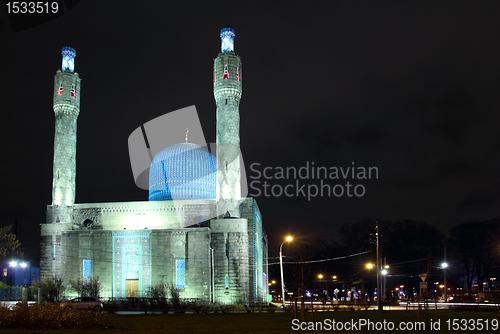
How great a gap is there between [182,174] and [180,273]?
579 inches

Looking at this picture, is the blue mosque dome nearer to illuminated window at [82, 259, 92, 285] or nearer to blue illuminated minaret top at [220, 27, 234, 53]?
illuminated window at [82, 259, 92, 285]

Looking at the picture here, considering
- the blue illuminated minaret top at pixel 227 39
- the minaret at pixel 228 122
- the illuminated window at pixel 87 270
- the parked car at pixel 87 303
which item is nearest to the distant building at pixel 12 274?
the illuminated window at pixel 87 270

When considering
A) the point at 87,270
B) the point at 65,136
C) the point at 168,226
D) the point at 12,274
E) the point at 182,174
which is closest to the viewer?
the point at 87,270

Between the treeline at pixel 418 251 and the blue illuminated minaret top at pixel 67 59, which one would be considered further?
the treeline at pixel 418 251

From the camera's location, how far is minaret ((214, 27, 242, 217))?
169 feet

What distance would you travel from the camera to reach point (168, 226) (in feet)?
172

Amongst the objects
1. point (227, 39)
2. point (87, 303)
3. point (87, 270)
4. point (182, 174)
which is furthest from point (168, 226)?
point (227, 39)

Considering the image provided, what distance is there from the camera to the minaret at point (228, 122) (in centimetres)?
5144

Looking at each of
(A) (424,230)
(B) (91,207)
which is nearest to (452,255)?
(A) (424,230)

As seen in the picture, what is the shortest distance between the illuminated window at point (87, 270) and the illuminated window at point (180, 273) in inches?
352

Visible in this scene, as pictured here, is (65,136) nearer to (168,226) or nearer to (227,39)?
(168,226)

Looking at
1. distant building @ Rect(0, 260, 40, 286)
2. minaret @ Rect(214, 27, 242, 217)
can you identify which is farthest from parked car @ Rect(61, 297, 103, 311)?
Answer: distant building @ Rect(0, 260, 40, 286)

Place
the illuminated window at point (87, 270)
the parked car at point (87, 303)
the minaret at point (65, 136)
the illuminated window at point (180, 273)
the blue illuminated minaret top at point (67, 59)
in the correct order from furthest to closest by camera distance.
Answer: the blue illuminated minaret top at point (67, 59)
the minaret at point (65, 136)
the illuminated window at point (87, 270)
the illuminated window at point (180, 273)
the parked car at point (87, 303)

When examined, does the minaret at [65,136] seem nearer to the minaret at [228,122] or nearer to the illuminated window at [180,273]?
the illuminated window at [180,273]
